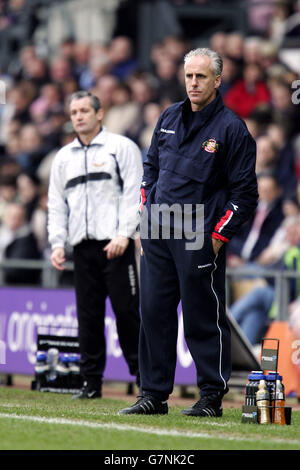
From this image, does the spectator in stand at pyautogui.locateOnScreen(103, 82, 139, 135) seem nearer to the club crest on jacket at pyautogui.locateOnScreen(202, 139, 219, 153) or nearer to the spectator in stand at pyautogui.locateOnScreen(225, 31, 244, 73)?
the spectator in stand at pyautogui.locateOnScreen(225, 31, 244, 73)

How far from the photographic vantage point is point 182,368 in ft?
31.8

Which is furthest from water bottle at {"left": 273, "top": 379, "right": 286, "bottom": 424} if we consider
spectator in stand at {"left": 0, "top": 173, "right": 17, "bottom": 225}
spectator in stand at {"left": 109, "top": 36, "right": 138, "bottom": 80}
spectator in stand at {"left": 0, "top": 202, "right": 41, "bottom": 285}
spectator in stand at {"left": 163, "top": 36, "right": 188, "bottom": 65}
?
spectator in stand at {"left": 109, "top": 36, "right": 138, "bottom": 80}

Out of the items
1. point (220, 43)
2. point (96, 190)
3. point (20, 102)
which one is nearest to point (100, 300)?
point (96, 190)

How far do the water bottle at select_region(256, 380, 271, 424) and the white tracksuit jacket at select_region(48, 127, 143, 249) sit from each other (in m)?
1.98

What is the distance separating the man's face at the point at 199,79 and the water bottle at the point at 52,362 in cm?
325

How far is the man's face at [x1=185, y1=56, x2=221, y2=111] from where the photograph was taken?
6582 mm

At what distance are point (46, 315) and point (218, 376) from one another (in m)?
4.23

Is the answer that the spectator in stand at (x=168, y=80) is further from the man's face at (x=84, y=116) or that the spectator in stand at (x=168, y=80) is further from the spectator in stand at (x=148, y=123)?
the man's face at (x=84, y=116)

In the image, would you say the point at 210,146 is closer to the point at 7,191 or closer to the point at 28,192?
the point at 28,192

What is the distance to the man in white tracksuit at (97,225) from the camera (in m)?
8.11

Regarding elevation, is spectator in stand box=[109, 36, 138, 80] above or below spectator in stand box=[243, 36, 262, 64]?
above
